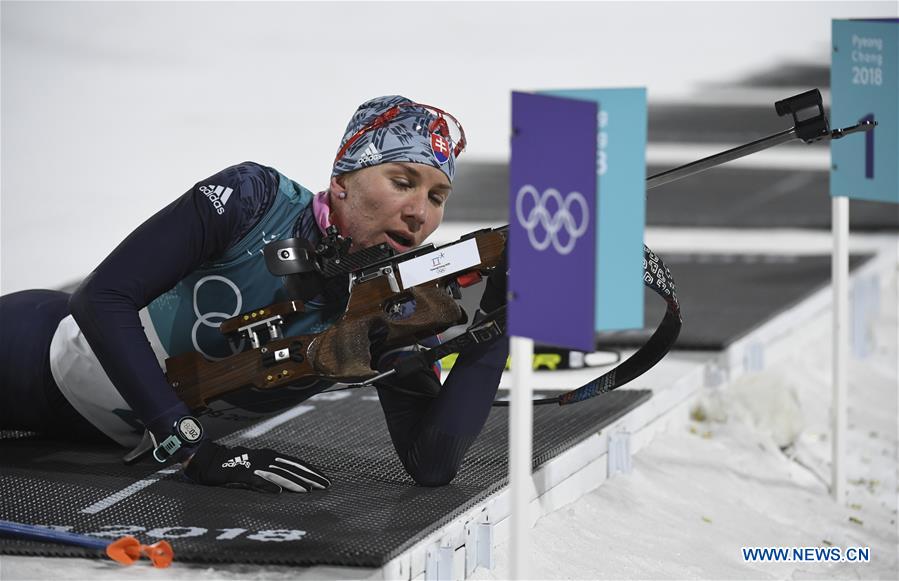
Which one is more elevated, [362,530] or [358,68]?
[358,68]

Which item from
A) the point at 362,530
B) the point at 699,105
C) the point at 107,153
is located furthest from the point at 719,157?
the point at 699,105

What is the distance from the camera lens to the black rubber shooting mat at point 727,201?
7617 millimetres

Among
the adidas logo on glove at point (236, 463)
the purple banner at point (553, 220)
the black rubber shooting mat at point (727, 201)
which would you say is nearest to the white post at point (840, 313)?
the adidas logo on glove at point (236, 463)

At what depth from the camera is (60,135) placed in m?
8.59

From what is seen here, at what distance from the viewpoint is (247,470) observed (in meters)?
3.03

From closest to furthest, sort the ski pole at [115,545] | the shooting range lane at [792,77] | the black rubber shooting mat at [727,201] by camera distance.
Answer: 1. the ski pole at [115,545]
2. the black rubber shooting mat at [727,201]
3. the shooting range lane at [792,77]

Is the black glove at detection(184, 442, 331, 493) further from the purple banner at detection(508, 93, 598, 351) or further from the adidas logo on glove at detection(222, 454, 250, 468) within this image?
the purple banner at detection(508, 93, 598, 351)

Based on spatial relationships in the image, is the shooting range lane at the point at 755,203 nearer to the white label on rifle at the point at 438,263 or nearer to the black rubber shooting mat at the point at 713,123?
the black rubber shooting mat at the point at 713,123

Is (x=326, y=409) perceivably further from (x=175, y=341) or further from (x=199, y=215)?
(x=199, y=215)

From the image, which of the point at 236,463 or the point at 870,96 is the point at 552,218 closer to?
the point at 236,463

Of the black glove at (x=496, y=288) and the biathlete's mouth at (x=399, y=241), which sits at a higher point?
the biathlete's mouth at (x=399, y=241)

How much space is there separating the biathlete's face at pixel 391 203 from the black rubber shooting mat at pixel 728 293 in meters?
2.01

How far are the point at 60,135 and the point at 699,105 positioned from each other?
15.1 feet

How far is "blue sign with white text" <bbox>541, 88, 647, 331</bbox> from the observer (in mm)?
2494
